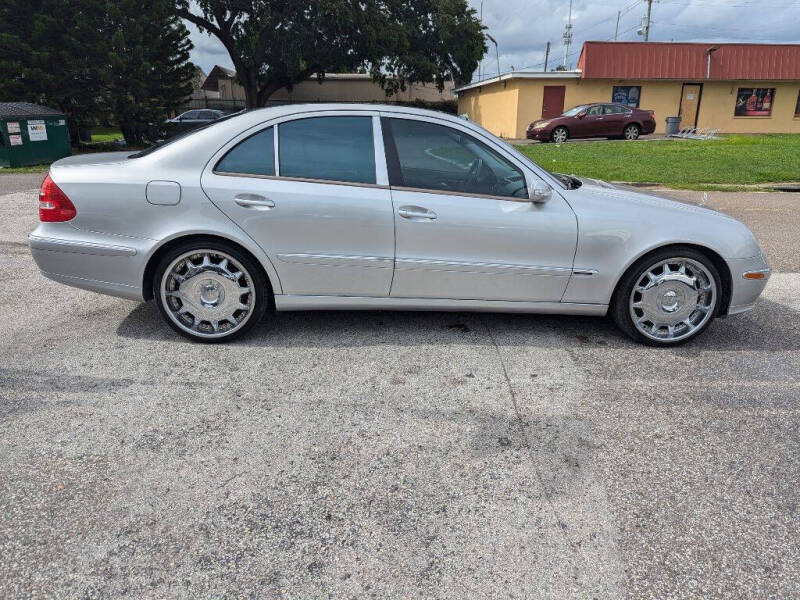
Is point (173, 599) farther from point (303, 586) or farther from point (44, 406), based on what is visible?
point (44, 406)

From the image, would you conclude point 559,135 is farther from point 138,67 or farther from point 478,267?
point 478,267

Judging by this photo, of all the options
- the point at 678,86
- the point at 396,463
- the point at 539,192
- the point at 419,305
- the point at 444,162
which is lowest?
the point at 396,463

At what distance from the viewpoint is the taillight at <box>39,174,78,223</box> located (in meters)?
3.87

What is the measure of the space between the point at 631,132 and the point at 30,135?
67.6 feet

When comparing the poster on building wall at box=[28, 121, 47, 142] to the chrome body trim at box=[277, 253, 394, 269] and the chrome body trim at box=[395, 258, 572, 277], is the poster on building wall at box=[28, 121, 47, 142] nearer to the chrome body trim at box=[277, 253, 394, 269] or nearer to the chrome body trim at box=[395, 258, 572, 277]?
the chrome body trim at box=[277, 253, 394, 269]

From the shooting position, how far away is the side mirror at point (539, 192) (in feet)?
12.6

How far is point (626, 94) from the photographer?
104 feet

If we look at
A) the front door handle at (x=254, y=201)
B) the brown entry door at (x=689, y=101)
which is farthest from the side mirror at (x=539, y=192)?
the brown entry door at (x=689, y=101)

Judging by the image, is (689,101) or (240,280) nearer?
(240,280)

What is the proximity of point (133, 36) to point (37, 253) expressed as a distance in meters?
20.7

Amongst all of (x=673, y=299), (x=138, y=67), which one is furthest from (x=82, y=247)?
(x=138, y=67)

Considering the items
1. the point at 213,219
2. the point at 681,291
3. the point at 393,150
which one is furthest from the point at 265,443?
the point at 681,291

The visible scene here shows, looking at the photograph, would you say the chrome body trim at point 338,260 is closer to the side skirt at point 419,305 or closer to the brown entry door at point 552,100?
the side skirt at point 419,305

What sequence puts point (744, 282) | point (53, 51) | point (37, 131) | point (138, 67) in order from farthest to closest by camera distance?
point (138, 67), point (53, 51), point (37, 131), point (744, 282)
